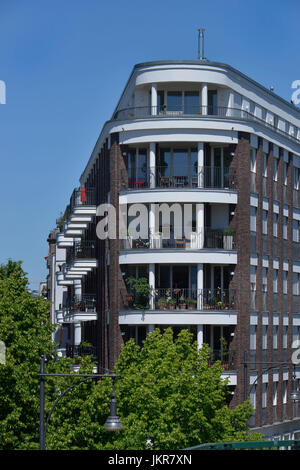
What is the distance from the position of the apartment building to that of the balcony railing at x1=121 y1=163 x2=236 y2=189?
6 centimetres

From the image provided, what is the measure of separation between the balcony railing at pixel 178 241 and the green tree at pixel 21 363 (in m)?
6.48

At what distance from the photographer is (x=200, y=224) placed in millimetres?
53031

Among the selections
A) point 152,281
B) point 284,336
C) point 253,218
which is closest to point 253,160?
point 253,218

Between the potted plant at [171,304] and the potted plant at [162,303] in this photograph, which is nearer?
the potted plant at [171,304]

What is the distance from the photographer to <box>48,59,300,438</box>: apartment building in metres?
52.9

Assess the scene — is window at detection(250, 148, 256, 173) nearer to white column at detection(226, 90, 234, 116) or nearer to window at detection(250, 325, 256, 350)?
white column at detection(226, 90, 234, 116)

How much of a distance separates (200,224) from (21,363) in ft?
45.9

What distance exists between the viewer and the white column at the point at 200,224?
53.0 meters

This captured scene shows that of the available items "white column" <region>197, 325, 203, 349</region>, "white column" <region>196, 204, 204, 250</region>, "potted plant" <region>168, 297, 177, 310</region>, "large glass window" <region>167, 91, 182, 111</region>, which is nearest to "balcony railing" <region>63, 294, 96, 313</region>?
"potted plant" <region>168, 297, 177, 310</region>

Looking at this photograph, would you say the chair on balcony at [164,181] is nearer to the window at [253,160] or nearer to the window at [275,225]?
the window at [253,160]

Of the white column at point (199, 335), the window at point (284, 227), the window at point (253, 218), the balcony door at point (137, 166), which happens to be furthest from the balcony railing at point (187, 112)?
the white column at point (199, 335)

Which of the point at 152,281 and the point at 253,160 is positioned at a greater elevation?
the point at 253,160

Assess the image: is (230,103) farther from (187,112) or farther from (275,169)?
(275,169)
